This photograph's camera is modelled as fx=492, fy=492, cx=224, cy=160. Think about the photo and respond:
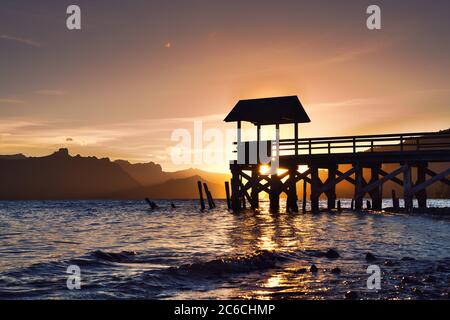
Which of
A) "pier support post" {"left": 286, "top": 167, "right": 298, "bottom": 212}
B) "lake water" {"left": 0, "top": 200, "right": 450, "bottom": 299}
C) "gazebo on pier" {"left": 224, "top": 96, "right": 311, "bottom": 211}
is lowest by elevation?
"lake water" {"left": 0, "top": 200, "right": 450, "bottom": 299}

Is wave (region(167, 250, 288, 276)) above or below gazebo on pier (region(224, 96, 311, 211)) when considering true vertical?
below

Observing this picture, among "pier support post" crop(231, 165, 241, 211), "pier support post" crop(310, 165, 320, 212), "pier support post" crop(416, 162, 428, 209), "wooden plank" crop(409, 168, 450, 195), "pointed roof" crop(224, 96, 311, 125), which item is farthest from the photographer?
"pier support post" crop(231, 165, 241, 211)

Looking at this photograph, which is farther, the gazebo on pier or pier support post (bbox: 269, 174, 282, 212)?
pier support post (bbox: 269, 174, 282, 212)

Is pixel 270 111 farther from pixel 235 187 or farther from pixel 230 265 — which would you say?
pixel 230 265

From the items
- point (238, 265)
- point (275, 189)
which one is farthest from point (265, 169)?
point (238, 265)

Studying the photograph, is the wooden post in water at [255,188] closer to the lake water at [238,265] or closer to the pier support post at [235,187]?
the pier support post at [235,187]

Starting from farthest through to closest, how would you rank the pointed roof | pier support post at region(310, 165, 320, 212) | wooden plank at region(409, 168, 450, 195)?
the pointed roof
pier support post at region(310, 165, 320, 212)
wooden plank at region(409, 168, 450, 195)

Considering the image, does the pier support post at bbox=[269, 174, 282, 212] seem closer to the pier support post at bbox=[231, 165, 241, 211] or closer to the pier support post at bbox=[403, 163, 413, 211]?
the pier support post at bbox=[231, 165, 241, 211]

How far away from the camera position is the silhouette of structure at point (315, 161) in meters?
27.7

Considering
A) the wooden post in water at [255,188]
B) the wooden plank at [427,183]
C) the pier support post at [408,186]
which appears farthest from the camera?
the wooden post in water at [255,188]

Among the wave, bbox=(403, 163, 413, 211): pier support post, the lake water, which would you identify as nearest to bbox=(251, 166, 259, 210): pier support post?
bbox=(403, 163, 413, 211): pier support post

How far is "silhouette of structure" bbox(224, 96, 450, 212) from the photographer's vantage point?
27.7m

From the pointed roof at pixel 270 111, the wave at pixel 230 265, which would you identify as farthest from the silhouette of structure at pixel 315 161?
the wave at pixel 230 265
